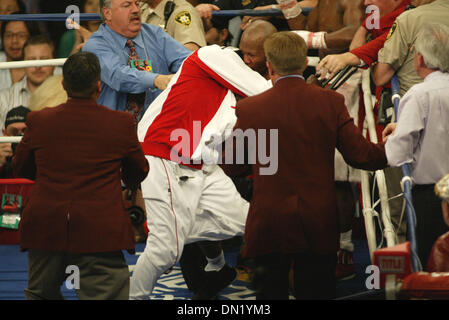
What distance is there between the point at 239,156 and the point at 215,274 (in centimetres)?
114

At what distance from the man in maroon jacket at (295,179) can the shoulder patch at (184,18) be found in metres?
2.50

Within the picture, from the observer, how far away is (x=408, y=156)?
3.25 meters

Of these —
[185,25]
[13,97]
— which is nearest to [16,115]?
[13,97]

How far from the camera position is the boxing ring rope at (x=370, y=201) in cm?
399

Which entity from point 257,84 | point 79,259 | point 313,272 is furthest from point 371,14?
point 79,259

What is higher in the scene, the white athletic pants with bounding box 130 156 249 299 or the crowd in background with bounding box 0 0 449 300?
the crowd in background with bounding box 0 0 449 300

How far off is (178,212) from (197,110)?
1.80 ft

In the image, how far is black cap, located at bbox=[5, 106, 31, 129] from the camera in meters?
6.06

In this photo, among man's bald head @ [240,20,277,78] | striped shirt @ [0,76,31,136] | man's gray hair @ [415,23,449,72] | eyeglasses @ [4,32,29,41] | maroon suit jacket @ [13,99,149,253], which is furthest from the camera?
eyeglasses @ [4,32,29,41]

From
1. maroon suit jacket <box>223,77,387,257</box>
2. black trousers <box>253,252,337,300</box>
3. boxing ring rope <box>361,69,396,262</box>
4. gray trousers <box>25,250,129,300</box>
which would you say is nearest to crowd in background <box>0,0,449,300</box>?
boxing ring rope <box>361,69,396,262</box>

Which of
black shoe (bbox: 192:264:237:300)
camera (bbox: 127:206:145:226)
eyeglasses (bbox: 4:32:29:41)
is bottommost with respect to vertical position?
black shoe (bbox: 192:264:237:300)

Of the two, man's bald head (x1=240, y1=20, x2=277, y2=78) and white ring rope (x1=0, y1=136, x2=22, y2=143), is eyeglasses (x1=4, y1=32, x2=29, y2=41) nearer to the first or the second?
white ring rope (x1=0, y1=136, x2=22, y2=143)

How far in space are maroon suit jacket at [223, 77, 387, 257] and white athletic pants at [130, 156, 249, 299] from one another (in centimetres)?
84

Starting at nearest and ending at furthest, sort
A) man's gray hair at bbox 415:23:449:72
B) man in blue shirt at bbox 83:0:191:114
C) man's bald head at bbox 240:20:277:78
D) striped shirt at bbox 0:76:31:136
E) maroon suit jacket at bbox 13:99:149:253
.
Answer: maroon suit jacket at bbox 13:99:149:253 → man's gray hair at bbox 415:23:449:72 → man's bald head at bbox 240:20:277:78 → man in blue shirt at bbox 83:0:191:114 → striped shirt at bbox 0:76:31:136
